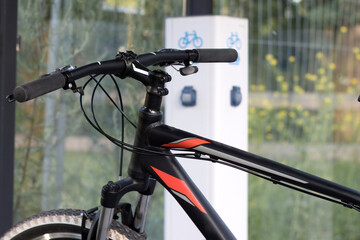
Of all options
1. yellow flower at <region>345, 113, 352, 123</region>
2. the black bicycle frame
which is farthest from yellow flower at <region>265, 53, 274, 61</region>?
the black bicycle frame

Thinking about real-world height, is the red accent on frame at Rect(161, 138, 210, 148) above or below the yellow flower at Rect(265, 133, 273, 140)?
Answer: above

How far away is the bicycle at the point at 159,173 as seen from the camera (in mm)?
1706

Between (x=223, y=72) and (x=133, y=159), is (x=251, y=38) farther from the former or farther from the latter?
(x=133, y=159)

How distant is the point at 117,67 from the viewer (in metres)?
1.67

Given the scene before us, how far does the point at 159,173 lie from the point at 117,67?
0.33m

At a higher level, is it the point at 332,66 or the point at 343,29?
the point at 343,29

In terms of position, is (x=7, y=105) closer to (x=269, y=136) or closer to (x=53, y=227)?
(x=53, y=227)

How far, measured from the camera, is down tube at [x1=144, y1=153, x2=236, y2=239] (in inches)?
69.6

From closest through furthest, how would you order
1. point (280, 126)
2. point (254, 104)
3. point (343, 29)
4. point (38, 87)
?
point (38, 87) → point (254, 104) → point (280, 126) → point (343, 29)

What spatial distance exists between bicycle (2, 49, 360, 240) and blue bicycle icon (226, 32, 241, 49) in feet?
3.97

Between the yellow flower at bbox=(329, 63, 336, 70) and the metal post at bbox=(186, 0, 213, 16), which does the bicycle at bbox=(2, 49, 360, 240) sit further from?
the yellow flower at bbox=(329, 63, 336, 70)

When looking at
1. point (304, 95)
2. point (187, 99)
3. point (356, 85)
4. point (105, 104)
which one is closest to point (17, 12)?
point (105, 104)

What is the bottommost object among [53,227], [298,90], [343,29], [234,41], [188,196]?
[53,227]

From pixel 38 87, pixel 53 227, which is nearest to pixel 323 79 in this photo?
pixel 53 227
